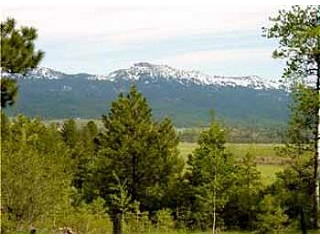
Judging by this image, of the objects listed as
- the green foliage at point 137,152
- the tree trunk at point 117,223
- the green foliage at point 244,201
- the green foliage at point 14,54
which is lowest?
the tree trunk at point 117,223

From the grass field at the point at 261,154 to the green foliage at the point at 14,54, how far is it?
2483 mm

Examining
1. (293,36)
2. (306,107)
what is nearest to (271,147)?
(306,107)

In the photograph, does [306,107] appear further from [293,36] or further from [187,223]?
[187,223]

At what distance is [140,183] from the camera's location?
284 inches

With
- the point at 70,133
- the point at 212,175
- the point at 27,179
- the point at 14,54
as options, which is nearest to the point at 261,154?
the point at 212,175

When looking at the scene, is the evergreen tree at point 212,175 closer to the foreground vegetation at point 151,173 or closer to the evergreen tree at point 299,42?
the foreground vegetation at point 151,173

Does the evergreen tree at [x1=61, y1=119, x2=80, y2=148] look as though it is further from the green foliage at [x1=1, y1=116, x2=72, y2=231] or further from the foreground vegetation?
the green foliage at [x1=1, y1=116, x2=72, y2=231]

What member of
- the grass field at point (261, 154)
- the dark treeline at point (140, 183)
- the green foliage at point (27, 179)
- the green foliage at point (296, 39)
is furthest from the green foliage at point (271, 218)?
the green foliage at point (27, 179)

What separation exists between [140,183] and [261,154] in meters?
1.36

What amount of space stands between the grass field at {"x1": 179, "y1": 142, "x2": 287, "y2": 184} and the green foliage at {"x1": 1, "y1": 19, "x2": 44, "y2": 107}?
2483 millimetres

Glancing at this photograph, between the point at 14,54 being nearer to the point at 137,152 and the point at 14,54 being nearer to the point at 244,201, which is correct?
the point at 137,152

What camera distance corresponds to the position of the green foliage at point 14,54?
4891 mm
